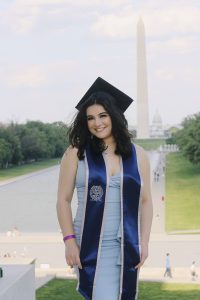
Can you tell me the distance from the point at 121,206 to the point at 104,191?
10cm

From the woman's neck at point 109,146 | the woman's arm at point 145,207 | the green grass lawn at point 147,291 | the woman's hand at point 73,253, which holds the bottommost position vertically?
the green grass lawn at point 147,291

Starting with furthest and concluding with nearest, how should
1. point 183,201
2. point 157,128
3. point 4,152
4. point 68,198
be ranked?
point 157,128 → point 4,152 → point 183,201 → point 68,198

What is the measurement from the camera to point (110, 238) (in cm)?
290

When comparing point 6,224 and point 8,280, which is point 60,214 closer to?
point 8,280

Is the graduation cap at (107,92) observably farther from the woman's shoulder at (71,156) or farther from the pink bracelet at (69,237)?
the pink bracelet at (69,237)

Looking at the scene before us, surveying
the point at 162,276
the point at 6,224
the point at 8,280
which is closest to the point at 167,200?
the point at 6,224

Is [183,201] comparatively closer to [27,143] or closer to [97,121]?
[97,121]

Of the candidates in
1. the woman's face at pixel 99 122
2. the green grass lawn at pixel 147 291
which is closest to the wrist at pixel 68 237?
the woman's face at pixel 99 122

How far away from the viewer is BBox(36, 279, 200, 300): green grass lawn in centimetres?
1088

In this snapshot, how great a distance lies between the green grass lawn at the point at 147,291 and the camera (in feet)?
35.7

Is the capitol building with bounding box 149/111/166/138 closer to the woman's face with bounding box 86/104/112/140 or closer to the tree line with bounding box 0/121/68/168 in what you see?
the tree line with bounding box 0/121/68/168

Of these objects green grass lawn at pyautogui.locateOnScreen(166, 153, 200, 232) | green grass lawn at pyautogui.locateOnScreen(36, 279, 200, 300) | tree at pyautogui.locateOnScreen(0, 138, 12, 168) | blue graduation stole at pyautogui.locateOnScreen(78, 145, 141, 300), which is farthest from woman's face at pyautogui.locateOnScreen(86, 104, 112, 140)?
tree at pyautogui.locateOnScreen(0, 138, 12, 168)

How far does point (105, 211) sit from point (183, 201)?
1116 inches

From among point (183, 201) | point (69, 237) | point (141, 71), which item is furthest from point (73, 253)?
point (141, 71)
